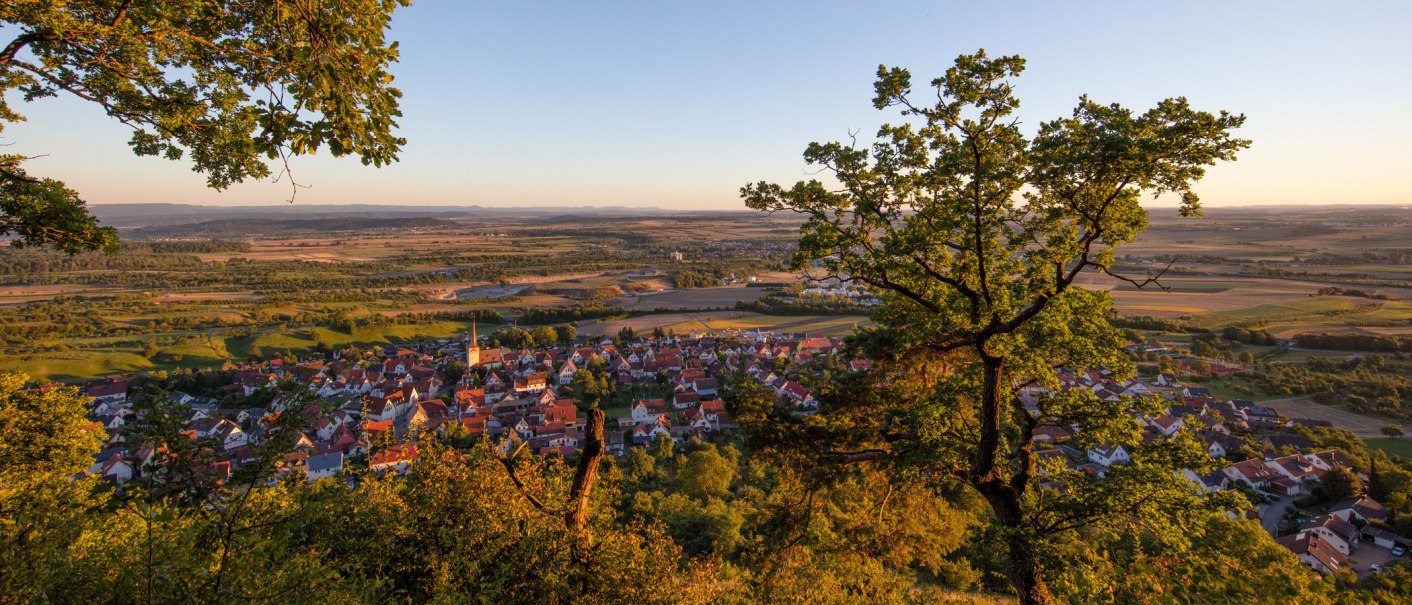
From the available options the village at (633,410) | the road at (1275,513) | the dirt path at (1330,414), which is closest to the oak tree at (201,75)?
the village at (633,410)

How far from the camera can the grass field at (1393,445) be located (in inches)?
1038

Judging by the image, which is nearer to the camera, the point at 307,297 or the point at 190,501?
the point at 190,501

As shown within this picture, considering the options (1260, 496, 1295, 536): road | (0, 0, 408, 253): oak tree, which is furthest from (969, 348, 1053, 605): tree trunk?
(1260, 496, 1295, 536): road

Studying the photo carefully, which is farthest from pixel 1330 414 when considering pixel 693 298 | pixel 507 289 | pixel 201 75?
pixel 507 289

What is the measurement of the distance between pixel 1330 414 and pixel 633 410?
40.6m

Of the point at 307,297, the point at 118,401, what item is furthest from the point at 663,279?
the point at 118,401

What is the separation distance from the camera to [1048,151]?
5605mm

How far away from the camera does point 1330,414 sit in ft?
102

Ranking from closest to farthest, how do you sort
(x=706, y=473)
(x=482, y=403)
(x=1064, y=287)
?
1. (x=1064, y=287)
2. (x=706, y=473)
3. (x=482, y=403)

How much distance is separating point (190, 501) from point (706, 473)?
2059 cm

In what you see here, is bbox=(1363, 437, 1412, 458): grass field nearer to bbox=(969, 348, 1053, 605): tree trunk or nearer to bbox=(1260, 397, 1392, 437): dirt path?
bbox=(1260, 397, 1392, 437): dirt path

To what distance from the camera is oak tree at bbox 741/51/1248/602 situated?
5.51 meters

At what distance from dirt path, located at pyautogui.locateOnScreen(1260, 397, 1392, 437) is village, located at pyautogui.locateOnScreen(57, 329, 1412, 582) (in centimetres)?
160

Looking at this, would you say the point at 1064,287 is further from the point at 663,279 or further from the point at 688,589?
the point at 663,279
